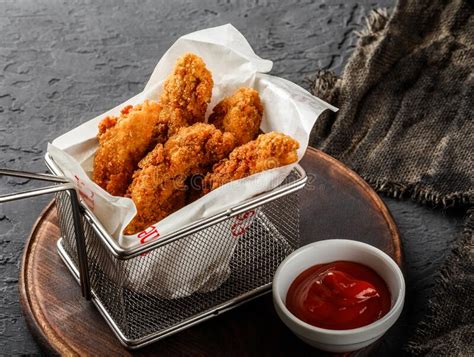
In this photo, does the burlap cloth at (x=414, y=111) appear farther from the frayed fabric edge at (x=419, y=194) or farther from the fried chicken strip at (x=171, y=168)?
the fried chicken strip at (x=171, y=168)

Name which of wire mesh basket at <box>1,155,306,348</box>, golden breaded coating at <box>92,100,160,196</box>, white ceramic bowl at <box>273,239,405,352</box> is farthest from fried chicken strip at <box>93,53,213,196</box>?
white ceramic bowl at <box>273,239,405,352</box>

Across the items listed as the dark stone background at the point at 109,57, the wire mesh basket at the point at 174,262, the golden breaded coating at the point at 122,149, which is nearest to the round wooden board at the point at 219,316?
the wire mesh basket at the point at 174,262

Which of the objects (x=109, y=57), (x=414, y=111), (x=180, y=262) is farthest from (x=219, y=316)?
(x=109, y=57)

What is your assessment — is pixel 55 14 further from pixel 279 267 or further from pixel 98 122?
pixel 279 267

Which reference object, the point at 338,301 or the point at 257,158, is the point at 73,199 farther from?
the point at 338,301

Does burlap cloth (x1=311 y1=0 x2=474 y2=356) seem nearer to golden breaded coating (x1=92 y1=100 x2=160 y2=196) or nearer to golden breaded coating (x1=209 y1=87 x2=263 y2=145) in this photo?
golden breaded coating (x1=209 y1=87 x2=263 y2=145)

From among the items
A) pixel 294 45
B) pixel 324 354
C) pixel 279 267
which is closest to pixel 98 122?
pixel 279 267

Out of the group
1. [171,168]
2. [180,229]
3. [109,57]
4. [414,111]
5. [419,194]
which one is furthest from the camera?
[109,57]
